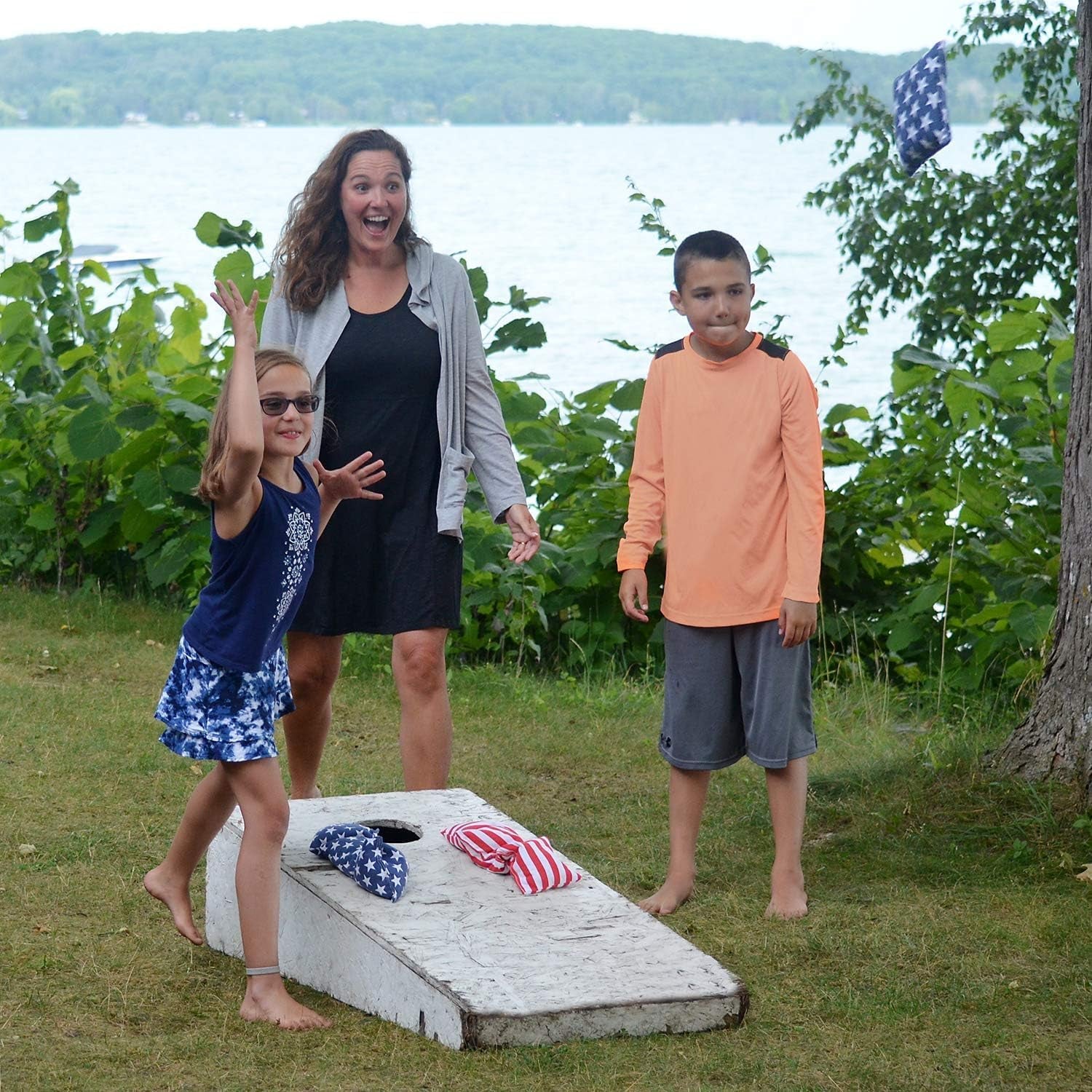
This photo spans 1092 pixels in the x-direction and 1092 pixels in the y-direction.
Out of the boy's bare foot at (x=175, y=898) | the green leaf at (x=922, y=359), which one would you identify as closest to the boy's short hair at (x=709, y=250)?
the boy's bare foot at (x=175, y=898)

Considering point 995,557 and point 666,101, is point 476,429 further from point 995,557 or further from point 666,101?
point 666,101

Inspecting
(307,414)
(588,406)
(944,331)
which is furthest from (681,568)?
(944,331)

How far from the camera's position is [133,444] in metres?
6.53

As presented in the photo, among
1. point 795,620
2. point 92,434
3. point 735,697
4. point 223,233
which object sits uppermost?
point 223,233

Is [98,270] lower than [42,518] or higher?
higher

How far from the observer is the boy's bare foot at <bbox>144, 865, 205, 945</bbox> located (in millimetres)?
3338

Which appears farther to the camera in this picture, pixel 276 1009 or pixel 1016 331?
pixel 1016 331

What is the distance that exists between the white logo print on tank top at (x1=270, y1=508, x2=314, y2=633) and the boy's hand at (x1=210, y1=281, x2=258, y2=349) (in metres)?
0.39

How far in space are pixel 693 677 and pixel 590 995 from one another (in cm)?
107

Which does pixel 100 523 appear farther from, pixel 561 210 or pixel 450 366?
pixel 561 210

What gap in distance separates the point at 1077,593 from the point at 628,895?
1550 millimetres

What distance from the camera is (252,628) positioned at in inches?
123

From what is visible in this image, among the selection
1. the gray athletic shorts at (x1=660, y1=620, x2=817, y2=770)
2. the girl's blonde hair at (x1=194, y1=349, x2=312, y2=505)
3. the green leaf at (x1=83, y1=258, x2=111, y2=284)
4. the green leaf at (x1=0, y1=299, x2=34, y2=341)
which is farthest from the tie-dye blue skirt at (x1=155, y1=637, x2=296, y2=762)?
the green leaf at (x1=83, y1=258, x2=111, y2=284)

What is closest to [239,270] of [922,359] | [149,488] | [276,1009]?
[149,488]
